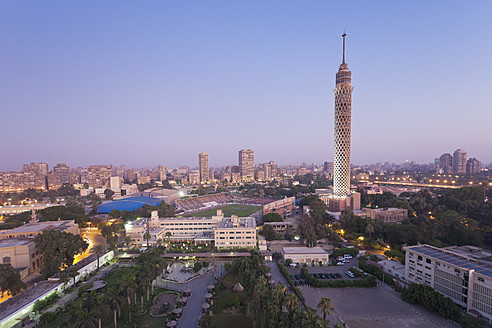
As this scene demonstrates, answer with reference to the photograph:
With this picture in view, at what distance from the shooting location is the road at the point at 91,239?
102 feet

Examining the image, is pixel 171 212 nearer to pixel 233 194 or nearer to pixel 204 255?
pixel 204 255

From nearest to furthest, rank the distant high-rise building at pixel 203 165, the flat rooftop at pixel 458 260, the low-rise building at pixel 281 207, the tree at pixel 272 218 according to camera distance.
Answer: the flat rooftop at pixel 458 260
the tree at pixel 272 218
the low-rise building at pixel 281 207
the distant high-rise building at pixel 203 165

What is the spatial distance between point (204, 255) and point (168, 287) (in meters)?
7.57

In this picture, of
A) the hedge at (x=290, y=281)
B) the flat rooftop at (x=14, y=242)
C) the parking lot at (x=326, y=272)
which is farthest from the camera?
the flat rooftop at (x=14, y=242)

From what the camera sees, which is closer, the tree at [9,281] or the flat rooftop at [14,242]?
the tree at [9,281]

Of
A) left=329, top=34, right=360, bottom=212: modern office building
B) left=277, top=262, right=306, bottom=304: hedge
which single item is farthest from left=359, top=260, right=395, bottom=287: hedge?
left=329, top=34, right=360, bottom=212: modern office building

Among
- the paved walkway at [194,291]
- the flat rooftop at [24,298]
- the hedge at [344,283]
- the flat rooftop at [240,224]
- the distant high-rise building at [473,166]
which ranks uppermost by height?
the distant high-rise building at [473,166]

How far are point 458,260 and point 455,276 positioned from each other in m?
1.56

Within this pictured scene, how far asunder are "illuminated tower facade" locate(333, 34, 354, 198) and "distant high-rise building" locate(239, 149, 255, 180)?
8877cm

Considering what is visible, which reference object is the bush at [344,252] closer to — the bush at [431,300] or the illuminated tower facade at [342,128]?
the bush at [431,300]

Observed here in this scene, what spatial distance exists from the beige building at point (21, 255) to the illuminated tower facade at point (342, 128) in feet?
150

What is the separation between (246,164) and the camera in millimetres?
137375

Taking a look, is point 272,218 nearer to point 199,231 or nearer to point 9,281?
point 199,231

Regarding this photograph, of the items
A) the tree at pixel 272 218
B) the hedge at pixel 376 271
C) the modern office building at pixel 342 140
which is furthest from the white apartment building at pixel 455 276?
the modern office building at pixel 342 140
